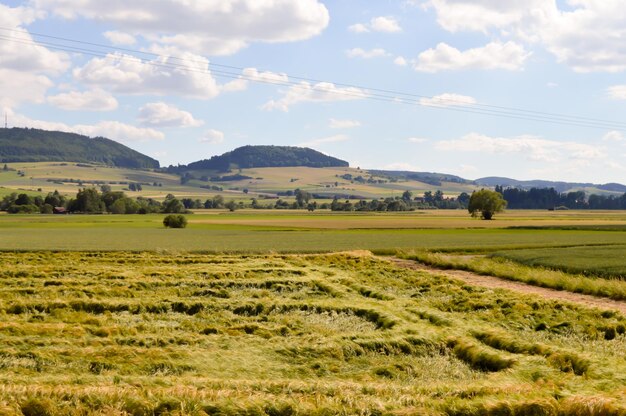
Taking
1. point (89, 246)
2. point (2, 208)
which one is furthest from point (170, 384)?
point (2, 208)

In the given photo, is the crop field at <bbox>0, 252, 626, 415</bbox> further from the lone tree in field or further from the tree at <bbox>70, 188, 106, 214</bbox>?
the tree at <bbox>70, 188, 106, 214</bbox>

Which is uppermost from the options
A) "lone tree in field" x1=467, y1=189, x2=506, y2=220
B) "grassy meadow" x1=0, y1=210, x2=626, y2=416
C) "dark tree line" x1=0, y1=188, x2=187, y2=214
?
"lone tree in field" x1=467, y1=189, x2=506, y2=220

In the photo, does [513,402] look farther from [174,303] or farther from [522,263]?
[522,263]

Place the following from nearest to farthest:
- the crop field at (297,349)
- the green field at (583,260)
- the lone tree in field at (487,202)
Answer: the crop field at (297,349), the green field at (583,260), the lone tree in field at (487,202)

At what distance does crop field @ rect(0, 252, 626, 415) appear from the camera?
9828 mm

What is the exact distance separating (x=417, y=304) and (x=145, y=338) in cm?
1003

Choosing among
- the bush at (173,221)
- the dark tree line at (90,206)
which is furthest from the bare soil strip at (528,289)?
the dark tree line at (90,206)

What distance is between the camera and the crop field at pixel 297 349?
387 inches

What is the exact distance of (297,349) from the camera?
14.6 m

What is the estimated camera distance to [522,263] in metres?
40.1

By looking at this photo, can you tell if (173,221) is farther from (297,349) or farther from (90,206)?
(297,349)

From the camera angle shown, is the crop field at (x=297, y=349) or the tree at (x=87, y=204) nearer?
the crop field at (x=297, y=349)

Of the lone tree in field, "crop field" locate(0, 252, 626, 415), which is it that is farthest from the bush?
"crop field" locate(0, 252, 626, 415)

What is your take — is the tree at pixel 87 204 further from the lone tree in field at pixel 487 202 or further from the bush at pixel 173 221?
the lone tree in field at pixel 487 202
